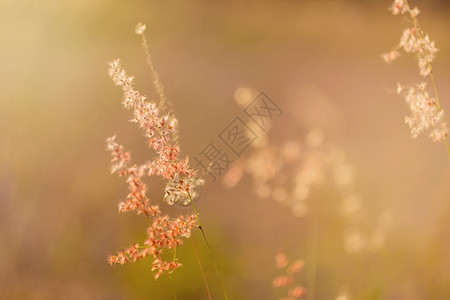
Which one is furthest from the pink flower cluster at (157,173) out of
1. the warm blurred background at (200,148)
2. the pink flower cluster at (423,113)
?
the warm blurred background at (200,148)

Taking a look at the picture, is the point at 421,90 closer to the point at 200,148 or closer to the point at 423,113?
the point at 423,113

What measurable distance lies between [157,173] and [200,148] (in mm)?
939

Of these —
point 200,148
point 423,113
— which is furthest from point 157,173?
point 200,148

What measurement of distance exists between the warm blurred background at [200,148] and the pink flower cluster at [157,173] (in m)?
0.76

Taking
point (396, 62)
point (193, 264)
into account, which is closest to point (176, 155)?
point (193, 264)

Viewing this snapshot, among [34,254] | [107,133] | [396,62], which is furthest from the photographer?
[396,62]

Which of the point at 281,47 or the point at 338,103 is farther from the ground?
the point at 281,47

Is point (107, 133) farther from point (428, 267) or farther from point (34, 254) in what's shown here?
point (428, 267)

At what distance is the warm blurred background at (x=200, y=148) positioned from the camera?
138 centimetres

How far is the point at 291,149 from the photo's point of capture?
1.24 metres

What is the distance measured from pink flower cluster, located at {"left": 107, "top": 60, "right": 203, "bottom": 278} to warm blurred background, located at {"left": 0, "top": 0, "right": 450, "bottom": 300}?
757mm

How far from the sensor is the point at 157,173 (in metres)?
0.62

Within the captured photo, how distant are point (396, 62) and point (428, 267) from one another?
0.97 m

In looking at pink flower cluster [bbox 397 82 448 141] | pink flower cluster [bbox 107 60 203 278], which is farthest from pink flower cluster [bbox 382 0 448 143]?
pink flower cluster [bbox 107 60 203 278]
